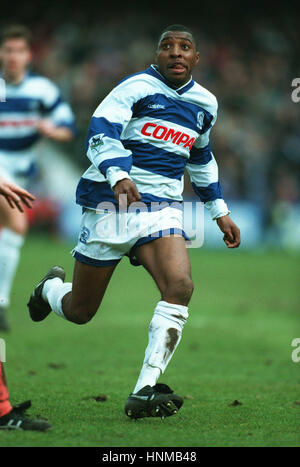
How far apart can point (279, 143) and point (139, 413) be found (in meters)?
17.1

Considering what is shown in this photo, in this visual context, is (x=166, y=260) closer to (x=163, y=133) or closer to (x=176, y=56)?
(x=163, y=133)

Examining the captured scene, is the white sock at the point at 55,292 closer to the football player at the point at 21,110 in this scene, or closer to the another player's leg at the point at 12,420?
the another player's leg at the point at 12,420

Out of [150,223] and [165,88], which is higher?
[165,88]

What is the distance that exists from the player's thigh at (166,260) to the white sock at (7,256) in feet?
→ 10.8

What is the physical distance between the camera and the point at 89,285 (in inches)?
192

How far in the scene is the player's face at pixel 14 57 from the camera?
8.06m

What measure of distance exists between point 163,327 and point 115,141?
41.3 inches

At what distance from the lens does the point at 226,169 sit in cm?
2014

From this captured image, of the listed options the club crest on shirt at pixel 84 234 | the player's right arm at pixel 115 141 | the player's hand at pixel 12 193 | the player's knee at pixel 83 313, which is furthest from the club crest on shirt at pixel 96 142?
the player's knee at pixel 83 313

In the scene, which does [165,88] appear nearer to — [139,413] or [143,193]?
[143,193]

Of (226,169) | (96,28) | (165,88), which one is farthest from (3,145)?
(96,28)

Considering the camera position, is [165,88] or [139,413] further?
[165,88]

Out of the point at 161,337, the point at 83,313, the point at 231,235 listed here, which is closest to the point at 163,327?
the point at 161,337

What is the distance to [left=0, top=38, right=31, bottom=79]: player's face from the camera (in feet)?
26.4
